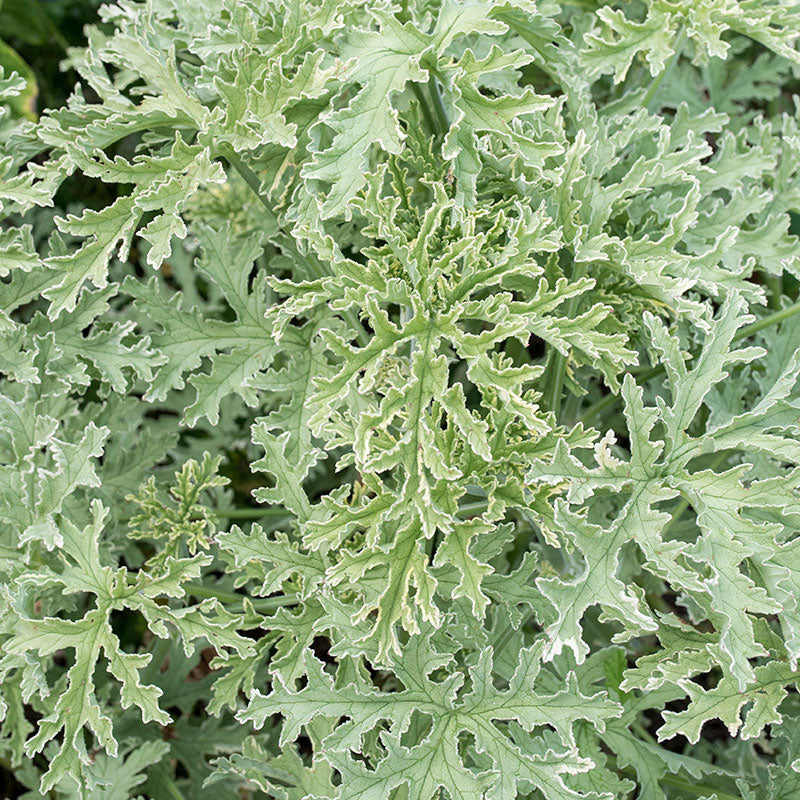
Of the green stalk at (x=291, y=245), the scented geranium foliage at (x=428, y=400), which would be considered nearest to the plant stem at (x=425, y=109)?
the scented geranium foliage at (x=428, y=400)

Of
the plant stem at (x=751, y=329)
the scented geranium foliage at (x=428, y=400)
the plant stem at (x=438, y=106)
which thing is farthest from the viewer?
the plant stem at (x=751, y=329)

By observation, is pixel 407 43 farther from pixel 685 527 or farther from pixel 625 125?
pixel 685 527

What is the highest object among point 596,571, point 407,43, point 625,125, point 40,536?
point 407,43

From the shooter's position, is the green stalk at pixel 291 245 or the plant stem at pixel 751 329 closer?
the green stalk at pixel 291 245

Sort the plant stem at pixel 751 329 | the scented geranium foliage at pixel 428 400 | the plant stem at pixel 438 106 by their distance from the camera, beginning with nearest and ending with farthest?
the scented geranium foliage at pixel 428 400 < the plant stem at pixel 438 106 < the plant stem at pixel 751 329

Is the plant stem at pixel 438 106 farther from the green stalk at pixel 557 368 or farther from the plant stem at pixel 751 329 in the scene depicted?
the plant stem at pixel 751 329

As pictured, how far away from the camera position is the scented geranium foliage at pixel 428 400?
5.31 feet

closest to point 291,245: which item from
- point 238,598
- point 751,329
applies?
point 238,598

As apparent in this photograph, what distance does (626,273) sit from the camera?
1802 mm

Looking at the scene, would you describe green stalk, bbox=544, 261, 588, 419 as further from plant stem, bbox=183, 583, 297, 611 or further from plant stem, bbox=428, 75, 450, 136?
plant stem, bbox=183, 583, 297, 611

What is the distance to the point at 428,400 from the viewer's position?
1600mm

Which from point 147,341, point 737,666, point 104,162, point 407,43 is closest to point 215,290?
point 147,341

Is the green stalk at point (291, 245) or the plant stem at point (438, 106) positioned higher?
the plant stem at point (438, 106)

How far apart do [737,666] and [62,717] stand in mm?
1189
